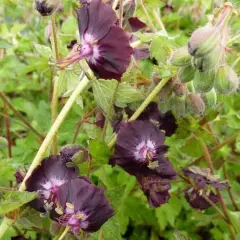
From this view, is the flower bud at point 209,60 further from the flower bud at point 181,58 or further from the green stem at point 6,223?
the green stem at point 6,223

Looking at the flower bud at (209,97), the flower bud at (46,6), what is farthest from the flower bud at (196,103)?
the flower bud at (46,6)

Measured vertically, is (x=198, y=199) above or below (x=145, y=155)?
below

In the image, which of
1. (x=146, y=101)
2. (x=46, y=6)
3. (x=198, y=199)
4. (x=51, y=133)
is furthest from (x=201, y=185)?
(x=46, y=6)

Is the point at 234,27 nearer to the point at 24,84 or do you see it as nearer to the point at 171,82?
the point at 171,82

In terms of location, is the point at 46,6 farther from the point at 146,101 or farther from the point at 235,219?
the point at 235,219

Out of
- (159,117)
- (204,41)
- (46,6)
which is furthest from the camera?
(159,117)
